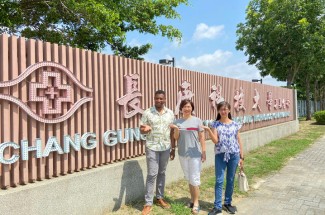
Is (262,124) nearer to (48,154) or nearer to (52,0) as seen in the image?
(52,0)

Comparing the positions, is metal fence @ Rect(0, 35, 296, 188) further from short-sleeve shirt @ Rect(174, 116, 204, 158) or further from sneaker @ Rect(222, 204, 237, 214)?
sneaker @ Rect(222, 204, 237, 214)

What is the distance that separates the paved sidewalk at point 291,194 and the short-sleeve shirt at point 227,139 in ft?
3.39

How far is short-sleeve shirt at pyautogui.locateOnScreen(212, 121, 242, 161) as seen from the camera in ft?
15.0

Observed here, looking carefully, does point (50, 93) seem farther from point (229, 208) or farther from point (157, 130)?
point (229, 208)

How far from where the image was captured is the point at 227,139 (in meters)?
4.62

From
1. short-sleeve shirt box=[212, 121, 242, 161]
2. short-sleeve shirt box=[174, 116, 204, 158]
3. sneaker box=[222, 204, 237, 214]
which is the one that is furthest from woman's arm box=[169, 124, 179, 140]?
sneaker box=[222, 204, 237, 214]

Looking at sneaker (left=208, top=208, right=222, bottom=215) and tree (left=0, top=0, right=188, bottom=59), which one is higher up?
tree (left=0, top=0, right=188, bottom=59)

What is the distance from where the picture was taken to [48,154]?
161 inches

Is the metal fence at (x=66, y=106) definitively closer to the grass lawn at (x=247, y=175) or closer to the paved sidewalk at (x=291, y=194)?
the grass lawn at (x=247, y=175)

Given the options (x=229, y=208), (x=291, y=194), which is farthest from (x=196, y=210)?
(x=291, y=194)

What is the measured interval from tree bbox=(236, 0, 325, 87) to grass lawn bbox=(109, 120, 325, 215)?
11.1 m

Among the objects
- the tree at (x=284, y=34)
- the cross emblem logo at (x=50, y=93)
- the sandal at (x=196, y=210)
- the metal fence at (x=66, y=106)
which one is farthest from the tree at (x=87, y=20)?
the tree at (x=284, y=34)

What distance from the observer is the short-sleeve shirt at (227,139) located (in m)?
4.58

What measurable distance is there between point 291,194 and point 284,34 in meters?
17.9
